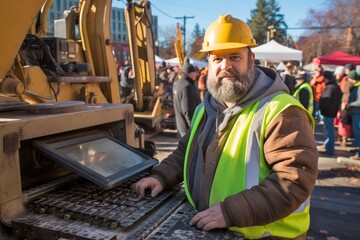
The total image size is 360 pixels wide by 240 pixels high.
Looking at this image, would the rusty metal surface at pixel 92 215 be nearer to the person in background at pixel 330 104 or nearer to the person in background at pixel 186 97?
the person in background at pixel 186 97

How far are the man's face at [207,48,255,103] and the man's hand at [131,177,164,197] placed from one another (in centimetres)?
64

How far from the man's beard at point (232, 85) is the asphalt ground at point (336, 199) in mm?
2877

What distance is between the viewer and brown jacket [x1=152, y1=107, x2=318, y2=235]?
175 centimetres

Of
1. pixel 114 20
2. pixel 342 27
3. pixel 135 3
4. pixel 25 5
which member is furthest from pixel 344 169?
pixel 114 20

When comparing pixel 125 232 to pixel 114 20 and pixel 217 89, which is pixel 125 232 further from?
pixel 114 20

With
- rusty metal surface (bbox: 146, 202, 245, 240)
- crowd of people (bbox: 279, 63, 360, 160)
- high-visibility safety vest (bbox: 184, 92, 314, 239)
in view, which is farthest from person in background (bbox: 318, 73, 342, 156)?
rusty metal surface (bbox: 146, 202, 245, 240)

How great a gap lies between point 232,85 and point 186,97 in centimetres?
Answer: 413

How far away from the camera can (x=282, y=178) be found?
5.84 feet

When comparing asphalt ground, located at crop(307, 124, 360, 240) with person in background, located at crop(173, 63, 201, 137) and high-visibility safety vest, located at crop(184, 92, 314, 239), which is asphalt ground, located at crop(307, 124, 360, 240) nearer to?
person in background, located at crop(173, 63, 201, 137)

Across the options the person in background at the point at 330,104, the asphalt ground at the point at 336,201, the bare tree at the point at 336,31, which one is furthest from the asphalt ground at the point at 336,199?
the bare tree at the point at 336,31

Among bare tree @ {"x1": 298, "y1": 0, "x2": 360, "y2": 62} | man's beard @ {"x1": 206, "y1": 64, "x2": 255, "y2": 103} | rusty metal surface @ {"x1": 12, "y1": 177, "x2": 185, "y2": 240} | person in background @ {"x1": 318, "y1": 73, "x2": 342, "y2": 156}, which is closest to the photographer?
rusty metal surface @ {"x1": 12, "y1": 177, "x2": 185, "y2": 240}

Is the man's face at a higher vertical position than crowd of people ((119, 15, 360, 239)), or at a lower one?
higher

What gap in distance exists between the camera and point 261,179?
1.90 metres

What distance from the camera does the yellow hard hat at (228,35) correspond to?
2.13 m
